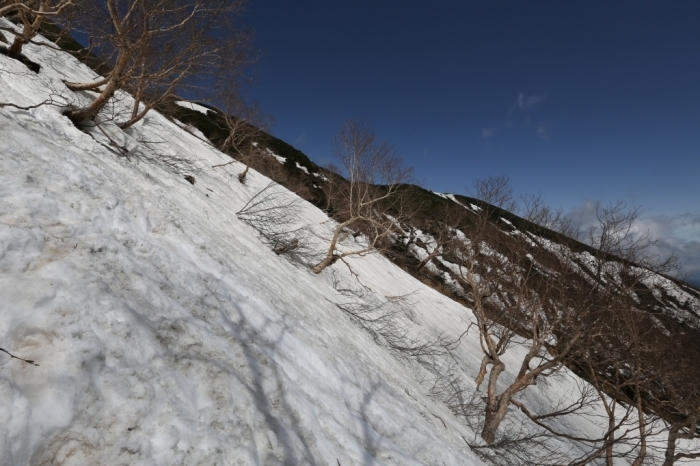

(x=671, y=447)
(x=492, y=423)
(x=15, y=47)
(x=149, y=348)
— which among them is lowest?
(x=492, y=423)

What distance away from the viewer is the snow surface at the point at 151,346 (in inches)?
64.9

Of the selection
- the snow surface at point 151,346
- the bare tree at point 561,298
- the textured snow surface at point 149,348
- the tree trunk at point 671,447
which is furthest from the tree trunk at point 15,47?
the tree trunk at point 671,447

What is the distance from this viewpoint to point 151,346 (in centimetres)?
216

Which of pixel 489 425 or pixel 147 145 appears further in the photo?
pixel 147 145

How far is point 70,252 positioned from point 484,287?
31.7 ft

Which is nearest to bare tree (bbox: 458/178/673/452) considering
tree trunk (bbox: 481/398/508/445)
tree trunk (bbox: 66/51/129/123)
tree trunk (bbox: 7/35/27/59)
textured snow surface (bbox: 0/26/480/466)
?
tree trunk (bbox: 481/398/508/445)

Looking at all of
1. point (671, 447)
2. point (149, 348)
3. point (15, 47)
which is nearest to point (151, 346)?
point (149, 348)

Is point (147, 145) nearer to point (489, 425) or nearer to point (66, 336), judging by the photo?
point (66, 336)

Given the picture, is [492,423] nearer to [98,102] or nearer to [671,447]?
[671,447]

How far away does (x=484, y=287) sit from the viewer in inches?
376

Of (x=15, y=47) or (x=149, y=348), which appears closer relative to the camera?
(x=149, y=348)

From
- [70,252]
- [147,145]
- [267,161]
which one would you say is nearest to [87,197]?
[70,252]

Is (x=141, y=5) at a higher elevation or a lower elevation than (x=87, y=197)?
higher

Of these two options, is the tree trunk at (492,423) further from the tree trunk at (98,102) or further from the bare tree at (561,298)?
the tree trunk at (98,102)
